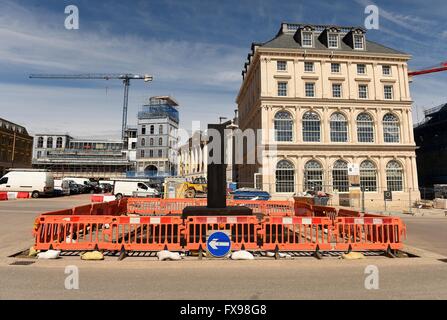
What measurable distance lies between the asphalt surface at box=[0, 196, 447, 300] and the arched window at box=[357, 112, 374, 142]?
35.7 meters

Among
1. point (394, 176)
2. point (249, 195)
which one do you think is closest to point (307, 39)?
point (394, 176)

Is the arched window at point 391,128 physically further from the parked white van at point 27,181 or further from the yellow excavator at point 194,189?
the parked white van at point 27,181

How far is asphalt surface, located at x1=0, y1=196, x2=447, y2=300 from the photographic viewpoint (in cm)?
519

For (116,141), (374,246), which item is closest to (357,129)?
(374,246)

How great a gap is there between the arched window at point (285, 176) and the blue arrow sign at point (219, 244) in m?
31.5

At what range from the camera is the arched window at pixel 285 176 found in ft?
127

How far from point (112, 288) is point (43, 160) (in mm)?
105004

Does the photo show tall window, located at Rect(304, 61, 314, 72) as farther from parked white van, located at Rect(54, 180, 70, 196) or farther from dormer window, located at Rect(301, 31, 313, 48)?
parked white van, located at Rect(54, 180, 70, 196)

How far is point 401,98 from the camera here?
41.7m

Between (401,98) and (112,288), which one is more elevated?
(401,98)

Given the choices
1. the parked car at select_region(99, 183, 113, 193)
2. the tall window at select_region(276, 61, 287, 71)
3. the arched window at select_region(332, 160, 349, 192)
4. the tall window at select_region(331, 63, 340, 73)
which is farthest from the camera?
the parked car at select_region(99, 183, 113, 193)

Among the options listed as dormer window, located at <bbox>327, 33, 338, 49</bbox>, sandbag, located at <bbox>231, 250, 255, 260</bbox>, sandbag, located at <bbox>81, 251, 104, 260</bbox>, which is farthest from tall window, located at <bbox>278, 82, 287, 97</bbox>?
sandbag, located at <bbox>81, 251, 104, 260</bbox>

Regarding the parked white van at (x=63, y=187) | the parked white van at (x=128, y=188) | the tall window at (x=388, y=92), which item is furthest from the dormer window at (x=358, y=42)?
the parked white van at (x=63, y=187)
